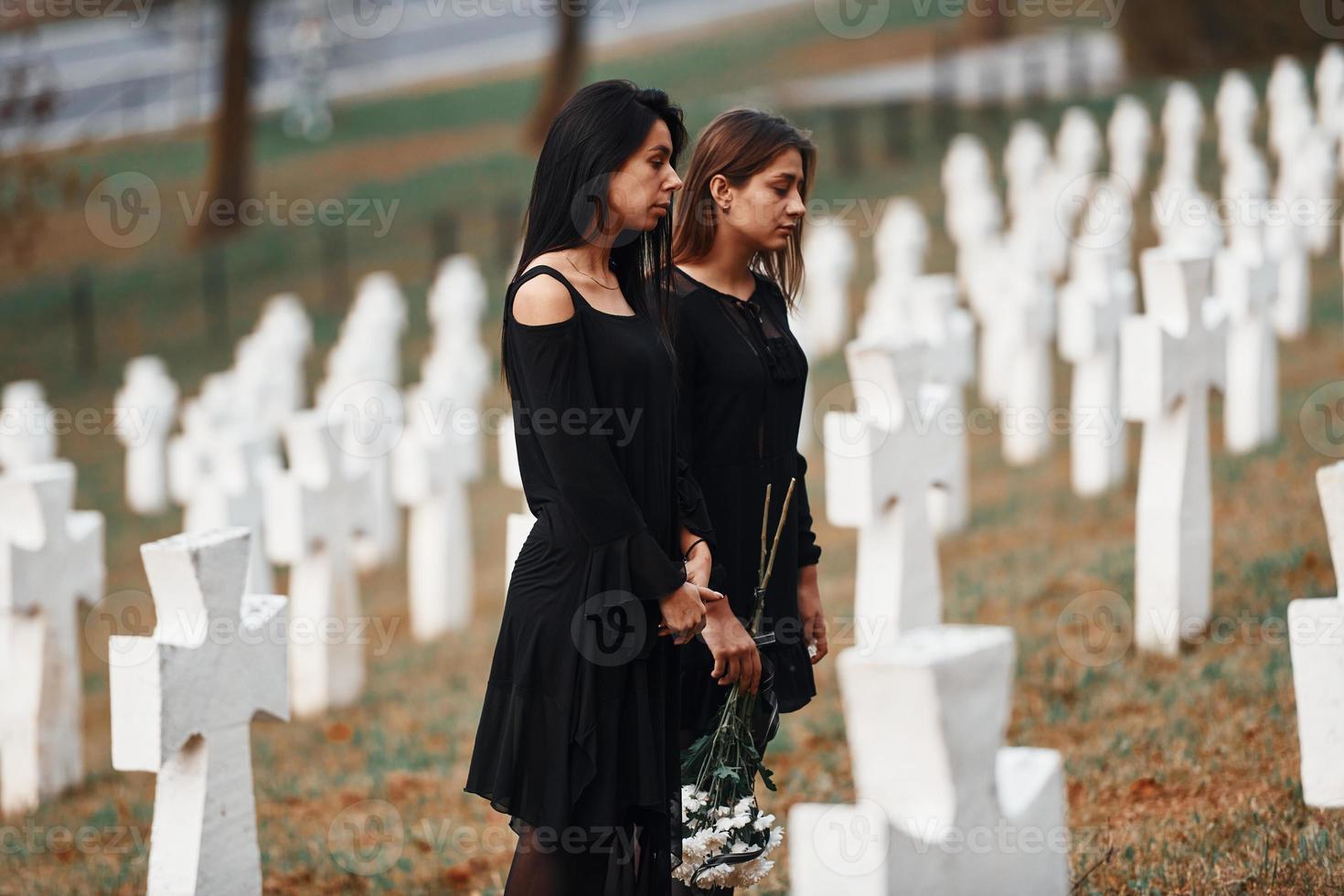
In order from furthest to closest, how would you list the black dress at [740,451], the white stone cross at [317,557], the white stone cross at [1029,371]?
1. the white stone cross at [1029,371]
2. the white stone cross at [317,557]
3. the black dress at [740,451]

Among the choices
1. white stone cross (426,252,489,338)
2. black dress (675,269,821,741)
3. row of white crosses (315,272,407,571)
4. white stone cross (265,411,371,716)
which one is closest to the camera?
black dress (675,269,821,741)

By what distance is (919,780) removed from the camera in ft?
9.14

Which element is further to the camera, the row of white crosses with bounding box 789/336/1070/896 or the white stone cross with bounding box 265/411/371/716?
the white stone cross with bounding box 265/411/371/716

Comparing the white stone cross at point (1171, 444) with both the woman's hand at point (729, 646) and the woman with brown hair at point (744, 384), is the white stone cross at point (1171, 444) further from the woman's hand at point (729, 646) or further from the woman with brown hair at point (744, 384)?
the woman's hand at point (729, 646)

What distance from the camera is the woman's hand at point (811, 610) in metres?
4.10

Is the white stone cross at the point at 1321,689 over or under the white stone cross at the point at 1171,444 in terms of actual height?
under

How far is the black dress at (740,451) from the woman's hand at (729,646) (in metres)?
0.20

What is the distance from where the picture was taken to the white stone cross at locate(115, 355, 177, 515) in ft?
42.3

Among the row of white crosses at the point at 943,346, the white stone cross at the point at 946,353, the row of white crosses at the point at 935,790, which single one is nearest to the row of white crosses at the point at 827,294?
the row of white crosses at the point at 943,346

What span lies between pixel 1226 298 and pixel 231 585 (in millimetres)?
6580

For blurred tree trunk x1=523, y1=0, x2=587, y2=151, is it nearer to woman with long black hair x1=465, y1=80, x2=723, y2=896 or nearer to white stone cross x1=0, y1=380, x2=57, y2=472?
white stone cross x1=0, y1=380, x2=57, y2=472

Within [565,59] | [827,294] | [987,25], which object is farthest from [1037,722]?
[987,25]

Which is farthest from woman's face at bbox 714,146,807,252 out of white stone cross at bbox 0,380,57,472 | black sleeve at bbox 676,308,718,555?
white stone cross at bbox 0,380,57,472

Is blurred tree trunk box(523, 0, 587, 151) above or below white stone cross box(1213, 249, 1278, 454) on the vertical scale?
above
